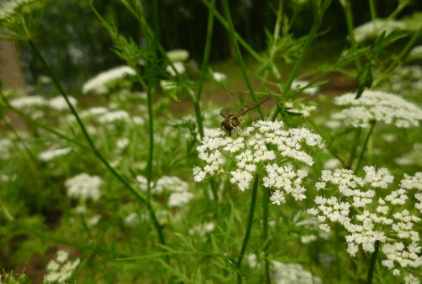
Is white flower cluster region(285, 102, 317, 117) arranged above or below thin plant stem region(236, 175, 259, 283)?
above

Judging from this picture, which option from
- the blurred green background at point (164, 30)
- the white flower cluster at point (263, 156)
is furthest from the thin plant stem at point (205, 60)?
the blurred green background at point (164, 30)

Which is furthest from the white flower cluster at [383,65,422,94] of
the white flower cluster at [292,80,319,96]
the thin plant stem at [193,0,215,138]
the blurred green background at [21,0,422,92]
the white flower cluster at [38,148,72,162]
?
the blurred green background at [21,0,422,92]

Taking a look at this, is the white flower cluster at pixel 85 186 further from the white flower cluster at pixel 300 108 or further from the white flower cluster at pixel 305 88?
the white flower cluster at pixel 300 108

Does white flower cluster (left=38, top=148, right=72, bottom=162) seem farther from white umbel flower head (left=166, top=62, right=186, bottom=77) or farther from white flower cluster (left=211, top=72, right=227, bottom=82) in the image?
white flower cluster (left=211, top=72, right=227, bottom=82)

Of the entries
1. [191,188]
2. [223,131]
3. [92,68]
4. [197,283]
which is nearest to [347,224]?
[223,131]

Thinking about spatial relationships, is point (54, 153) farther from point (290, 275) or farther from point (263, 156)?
point (263, 156)

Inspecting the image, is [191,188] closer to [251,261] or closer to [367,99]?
[251,261]

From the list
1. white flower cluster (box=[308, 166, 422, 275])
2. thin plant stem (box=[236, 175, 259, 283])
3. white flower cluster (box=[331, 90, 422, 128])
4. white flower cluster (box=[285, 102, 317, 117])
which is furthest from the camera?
white flower cluster (box=[331, 90, 422, 128])

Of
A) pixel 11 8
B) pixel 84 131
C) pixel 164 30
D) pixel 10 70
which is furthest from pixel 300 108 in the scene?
pixel 164 30
